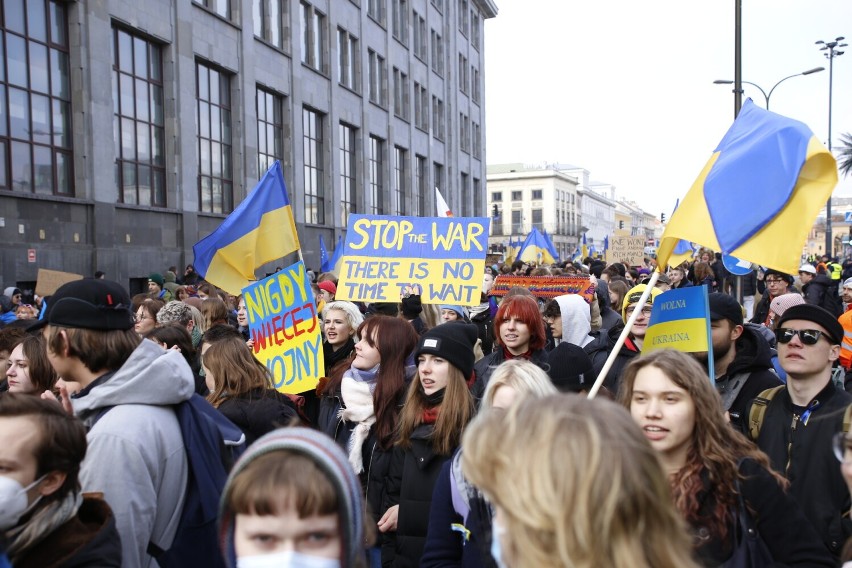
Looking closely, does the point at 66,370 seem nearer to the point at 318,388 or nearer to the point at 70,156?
the point at 318,388

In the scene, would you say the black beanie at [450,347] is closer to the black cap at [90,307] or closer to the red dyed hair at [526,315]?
the red dyed hair at [526,315]

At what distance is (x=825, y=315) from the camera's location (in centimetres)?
362

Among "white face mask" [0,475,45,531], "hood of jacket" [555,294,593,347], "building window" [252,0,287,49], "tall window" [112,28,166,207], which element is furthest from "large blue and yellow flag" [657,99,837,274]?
"building window" [252,0,287,49]

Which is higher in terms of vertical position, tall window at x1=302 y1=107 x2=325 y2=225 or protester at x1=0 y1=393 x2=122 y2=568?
tall window at x1=302 y1=107 x2=325 y2=225

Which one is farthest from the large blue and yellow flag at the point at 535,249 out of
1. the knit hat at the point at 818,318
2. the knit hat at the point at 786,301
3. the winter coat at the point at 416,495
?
the winter coat at the point at 416,495

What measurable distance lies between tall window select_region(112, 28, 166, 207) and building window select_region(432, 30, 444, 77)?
26.5m

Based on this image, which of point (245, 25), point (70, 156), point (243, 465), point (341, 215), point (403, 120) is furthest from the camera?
point (403, 120)

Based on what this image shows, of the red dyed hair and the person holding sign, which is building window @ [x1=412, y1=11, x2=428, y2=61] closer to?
the red dyed hair

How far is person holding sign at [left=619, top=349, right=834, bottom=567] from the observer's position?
7.29ft

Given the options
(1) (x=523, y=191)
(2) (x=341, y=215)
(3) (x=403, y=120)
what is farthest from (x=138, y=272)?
(1) (x=523, y=191)

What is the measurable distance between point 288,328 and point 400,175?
112ft

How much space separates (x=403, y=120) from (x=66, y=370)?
123ft

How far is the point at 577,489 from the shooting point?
135 cm

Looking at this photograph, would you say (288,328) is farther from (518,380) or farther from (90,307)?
(518,380)
